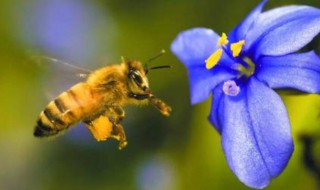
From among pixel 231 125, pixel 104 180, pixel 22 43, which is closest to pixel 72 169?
pixel 104 180

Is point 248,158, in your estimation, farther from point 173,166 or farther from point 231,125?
point 173,166

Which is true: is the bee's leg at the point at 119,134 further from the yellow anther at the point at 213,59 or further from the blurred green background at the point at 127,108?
the blurred green background at the point at 127,108

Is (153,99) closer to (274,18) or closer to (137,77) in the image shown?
(137,77)

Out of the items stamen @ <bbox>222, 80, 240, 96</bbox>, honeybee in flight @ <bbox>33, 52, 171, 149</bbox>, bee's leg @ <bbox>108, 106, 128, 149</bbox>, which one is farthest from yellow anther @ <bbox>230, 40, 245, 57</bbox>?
bee's leg @ <bbox>108, 106, 128, 149</bbox>

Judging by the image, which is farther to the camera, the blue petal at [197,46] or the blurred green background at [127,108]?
the blurred green background at [127,108]

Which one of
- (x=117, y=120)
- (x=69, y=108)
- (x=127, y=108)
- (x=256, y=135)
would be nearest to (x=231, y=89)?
(x=256, y=135)

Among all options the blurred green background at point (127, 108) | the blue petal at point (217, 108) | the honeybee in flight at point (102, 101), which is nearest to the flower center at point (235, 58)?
the blue petal at point (217, 108)
